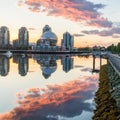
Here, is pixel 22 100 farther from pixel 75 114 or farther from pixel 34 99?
pixel 75 114

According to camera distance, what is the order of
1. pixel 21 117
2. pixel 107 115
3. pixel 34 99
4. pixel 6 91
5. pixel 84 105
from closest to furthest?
pixel 107 115 → pixel 21 117 → pixel 84 105 → pixel 34 99 → pixel 6 91

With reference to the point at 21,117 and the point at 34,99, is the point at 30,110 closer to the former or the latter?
the point at 21,117

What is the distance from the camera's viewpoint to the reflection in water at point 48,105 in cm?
3222

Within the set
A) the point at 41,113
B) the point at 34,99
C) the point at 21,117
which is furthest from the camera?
the point at 34,99

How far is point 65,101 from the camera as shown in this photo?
41.1 meters

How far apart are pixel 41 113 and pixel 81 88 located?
79.8 ft

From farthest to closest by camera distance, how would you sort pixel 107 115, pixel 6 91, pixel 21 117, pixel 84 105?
pixel 6 91 < pixel 84 105 < pixel 21 117 < pixel 107 115

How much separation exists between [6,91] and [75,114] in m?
16.0

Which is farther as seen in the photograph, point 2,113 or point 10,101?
point 10,101

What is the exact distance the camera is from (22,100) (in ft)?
133

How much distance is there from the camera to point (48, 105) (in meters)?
37.8

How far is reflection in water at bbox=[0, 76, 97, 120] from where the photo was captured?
32219 millimetres

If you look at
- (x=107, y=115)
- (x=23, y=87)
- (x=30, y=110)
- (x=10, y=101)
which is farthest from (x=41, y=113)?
(x=23, y=87)

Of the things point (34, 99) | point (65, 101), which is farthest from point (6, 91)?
point (65, 101)
